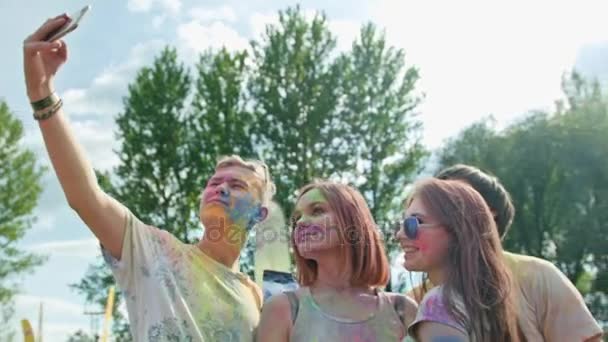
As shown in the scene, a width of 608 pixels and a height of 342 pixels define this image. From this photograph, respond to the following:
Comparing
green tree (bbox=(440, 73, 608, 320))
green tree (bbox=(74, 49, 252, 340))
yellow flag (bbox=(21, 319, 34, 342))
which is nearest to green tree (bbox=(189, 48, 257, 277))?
green tree (bbox=(74, 49, 252, 340))

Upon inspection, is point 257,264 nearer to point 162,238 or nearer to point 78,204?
point 162,238

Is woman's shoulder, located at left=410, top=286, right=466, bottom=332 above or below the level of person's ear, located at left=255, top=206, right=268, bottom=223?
Result: below

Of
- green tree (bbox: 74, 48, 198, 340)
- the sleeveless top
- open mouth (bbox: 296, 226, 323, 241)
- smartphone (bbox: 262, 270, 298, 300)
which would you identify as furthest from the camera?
green tree (bbox: 74, 48, 198, 340)

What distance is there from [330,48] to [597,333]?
18.7m

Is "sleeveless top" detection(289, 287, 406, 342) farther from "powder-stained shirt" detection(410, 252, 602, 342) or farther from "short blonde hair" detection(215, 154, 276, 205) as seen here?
"short blonde hair" detection(215, 154, 276, 205)

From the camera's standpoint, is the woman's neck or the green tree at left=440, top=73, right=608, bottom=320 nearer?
the woman's neck

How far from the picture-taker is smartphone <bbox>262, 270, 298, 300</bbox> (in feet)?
12.2

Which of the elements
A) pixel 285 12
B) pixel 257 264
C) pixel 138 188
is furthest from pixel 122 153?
pixel 257 264

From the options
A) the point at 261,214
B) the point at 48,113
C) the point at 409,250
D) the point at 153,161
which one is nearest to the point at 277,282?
the point at 261,214

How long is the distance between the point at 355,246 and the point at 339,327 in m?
0.40

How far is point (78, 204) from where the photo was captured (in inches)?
113

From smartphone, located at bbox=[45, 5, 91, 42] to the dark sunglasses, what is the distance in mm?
1399

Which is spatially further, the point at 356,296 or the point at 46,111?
the point at 356,296

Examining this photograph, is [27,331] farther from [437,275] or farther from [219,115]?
[219,115]
